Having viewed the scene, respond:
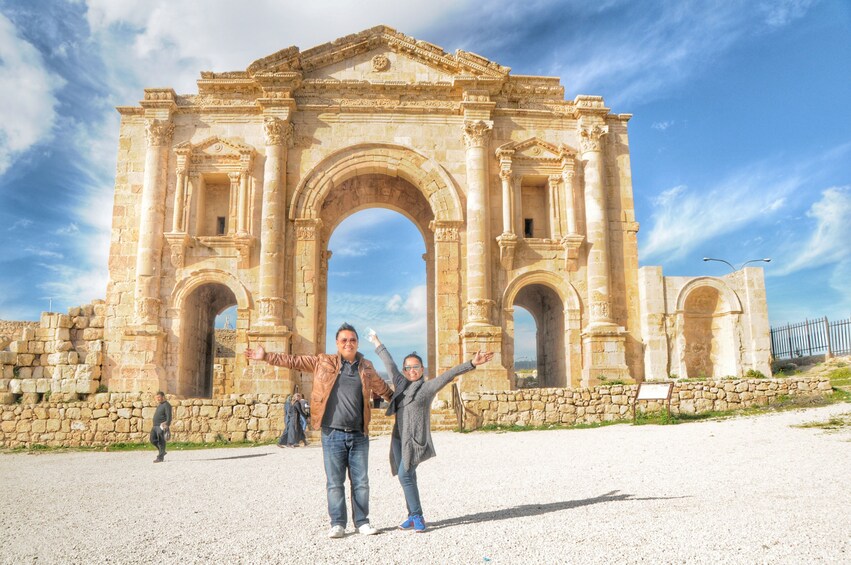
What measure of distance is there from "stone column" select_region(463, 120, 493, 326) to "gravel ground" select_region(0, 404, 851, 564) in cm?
658

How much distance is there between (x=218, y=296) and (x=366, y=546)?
18.5m

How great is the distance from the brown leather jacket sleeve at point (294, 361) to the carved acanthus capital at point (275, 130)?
48.5 ft

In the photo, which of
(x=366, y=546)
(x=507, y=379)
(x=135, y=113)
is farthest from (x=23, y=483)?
(x=135, y=113)

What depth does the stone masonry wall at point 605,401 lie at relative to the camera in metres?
16.7

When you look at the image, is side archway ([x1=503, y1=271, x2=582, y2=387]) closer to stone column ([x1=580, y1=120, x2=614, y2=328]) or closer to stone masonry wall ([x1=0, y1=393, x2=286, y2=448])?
stone column ([x1=580, y1=120, x2=614, y2=328])

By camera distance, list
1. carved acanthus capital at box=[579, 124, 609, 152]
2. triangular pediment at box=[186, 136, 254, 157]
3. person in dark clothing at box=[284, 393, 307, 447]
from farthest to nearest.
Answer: carved acanthus capital at box=[579, 124, 609, 152] → triangular pediment at box=[186, 136, 254, 157] → person in dark clothing at box=[284, 393, 307, 447]

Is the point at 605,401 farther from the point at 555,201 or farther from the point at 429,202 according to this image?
the point at 429,202

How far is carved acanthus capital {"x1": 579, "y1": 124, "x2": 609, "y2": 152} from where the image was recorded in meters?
20.1

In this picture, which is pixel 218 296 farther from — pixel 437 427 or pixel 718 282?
pixel 718 282

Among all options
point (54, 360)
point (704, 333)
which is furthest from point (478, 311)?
point (54, 360)

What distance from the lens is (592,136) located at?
65.9ft

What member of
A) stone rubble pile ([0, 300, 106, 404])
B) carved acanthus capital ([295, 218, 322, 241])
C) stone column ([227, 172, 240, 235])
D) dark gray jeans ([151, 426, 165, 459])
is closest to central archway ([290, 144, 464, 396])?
carved acanthus capital ([295, 218, 322, 241])

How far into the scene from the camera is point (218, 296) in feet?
73.5

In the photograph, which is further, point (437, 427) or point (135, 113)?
point (135, 113)
